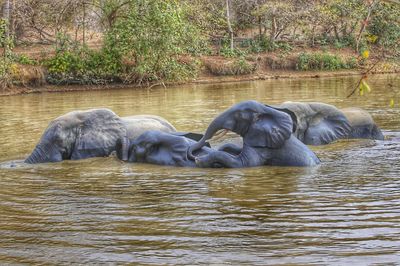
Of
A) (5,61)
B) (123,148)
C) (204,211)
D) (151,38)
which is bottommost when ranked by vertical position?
(204,211)

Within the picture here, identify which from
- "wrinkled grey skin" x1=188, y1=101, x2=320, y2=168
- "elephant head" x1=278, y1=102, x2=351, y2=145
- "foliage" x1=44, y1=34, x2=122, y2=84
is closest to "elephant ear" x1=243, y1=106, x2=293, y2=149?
"wrinkled grey skin" x1=188, y1=101, x2=320, y2=168

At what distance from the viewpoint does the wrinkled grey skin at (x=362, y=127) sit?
1258 cm

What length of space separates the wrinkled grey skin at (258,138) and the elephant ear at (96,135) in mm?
1605

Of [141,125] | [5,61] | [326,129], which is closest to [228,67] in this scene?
[5,61]

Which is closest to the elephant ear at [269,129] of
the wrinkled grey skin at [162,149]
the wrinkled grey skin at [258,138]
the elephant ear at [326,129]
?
the wrinkled grey skin at [258,138]

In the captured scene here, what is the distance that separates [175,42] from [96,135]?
1822 centimetres

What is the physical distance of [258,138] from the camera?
9.84 meters

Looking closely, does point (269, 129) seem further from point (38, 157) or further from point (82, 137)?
point (38, 157)

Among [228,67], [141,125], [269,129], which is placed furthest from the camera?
[228,67]

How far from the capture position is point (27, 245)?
596 centimetres

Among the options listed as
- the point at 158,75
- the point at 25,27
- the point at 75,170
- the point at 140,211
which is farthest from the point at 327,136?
the point at 25,27

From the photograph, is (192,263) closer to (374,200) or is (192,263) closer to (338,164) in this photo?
(374,200)

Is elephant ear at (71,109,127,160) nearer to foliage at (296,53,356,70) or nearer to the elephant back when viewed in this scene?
the elephant back

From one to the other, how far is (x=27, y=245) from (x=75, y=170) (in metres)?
3.98
